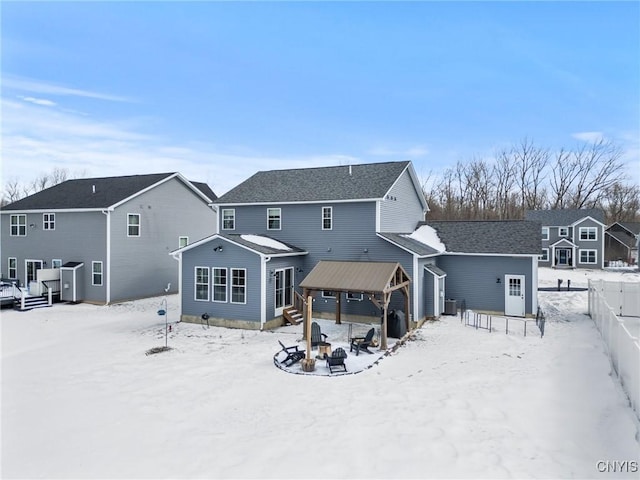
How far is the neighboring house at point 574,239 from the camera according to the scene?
4159cm

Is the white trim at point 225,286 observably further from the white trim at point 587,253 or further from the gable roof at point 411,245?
the white trim at point 587,253

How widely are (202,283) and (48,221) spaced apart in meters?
12.9

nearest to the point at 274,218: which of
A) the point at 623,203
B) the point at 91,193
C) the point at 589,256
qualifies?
the point at 91,193

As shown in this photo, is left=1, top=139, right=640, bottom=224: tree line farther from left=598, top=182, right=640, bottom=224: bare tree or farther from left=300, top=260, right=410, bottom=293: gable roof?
left=300, top=260, right=410, bottom=293: gable roof

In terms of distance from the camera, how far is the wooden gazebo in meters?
13.6

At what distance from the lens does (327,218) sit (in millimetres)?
18797

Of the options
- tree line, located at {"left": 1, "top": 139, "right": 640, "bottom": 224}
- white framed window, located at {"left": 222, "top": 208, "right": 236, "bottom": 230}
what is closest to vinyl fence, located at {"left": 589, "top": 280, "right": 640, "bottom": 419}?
white framed window, located at {"left": 222, "top": 208, "right": 236, "bottom": 230}

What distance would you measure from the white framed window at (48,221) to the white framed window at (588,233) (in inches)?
1805

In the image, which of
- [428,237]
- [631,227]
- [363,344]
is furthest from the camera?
[631,227]

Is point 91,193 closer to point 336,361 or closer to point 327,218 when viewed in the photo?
point 327,218

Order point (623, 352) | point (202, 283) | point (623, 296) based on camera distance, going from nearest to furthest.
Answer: point (623, 352) → point (202, 283) → point (623, 296)

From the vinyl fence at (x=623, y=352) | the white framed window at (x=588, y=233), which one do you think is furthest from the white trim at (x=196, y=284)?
the white framed window at (x=588, y=233)

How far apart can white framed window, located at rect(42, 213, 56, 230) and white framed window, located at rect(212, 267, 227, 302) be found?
509 inches

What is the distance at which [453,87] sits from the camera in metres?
29.4
